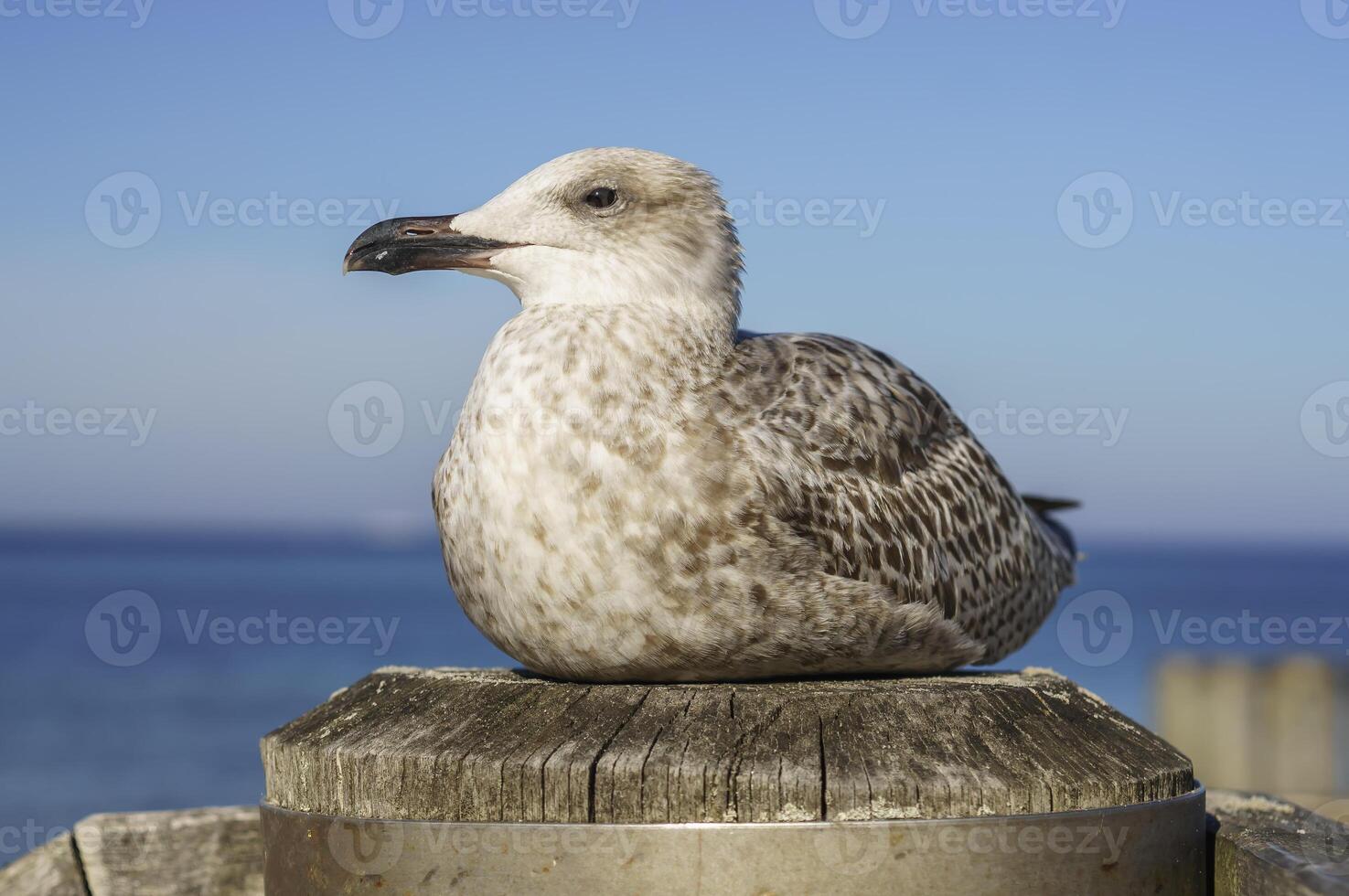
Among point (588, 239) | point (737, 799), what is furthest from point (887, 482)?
point (737, 799)

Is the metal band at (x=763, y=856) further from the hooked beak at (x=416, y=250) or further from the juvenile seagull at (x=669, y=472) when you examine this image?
the hooked beak at (x=416, y=250)

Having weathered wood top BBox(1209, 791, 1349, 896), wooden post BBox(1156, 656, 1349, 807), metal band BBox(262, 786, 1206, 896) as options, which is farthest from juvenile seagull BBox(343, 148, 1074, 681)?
wooden post BBox(1156, 656, 1349, 807)

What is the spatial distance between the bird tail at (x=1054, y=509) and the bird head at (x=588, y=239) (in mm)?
2256

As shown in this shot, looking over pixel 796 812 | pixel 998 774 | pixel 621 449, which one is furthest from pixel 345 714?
pixel 998 774

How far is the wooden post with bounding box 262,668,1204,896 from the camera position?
294 cm

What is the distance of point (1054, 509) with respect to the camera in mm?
6086

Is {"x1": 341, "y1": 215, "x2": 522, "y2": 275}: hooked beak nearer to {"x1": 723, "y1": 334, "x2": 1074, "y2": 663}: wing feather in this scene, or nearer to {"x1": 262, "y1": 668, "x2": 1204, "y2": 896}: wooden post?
{"x1": 723, "y1": 334, "x2": 1074, "y2": 663}: wing feather

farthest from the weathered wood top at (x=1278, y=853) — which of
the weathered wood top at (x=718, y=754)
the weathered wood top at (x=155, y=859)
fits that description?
the weathered wood top at (x=155, y=859)

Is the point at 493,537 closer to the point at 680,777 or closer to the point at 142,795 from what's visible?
the point at 680,777

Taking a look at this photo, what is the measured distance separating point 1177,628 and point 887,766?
3.57m

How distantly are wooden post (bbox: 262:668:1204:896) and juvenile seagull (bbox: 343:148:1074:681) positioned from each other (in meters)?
0.30

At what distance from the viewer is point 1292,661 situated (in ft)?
30.2

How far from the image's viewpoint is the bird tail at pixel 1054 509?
5898mm

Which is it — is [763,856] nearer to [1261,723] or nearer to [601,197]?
[601,197]
